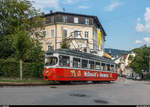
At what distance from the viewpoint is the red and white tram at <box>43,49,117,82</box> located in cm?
1744

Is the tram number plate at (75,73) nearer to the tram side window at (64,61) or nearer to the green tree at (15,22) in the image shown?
the tram side window at (64,61)

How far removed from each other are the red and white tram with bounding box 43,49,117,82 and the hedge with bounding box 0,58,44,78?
618cm

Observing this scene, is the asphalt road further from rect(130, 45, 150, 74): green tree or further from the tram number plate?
rect(130, 45, 150, 74): green tree

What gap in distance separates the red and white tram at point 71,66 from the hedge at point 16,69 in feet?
20.3

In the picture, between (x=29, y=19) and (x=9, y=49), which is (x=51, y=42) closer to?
(x=29, y=19)

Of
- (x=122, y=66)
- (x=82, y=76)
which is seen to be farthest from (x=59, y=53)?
(x=122, y=66)

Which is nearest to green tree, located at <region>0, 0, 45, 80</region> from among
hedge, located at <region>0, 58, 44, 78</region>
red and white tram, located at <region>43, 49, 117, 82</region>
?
hedge, located at <region>0, 58, 44, 78</region>

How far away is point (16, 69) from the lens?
23234 mm

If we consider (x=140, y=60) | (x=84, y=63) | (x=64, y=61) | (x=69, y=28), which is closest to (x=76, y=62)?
(x=84, y=63)

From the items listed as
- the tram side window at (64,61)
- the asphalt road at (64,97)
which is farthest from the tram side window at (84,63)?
the asphalt road at (64,97)

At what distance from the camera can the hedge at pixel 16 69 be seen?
22781 mm

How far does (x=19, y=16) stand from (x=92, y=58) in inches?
631

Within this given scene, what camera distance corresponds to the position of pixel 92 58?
2209 cm

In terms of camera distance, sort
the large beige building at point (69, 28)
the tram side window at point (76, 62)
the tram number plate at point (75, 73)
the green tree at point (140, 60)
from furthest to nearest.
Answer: the green tree at point (140, 60) < the large beige building at point (69, 28) < the tram side window at point (76, 62) < the tram number plate at point (75, 73)
